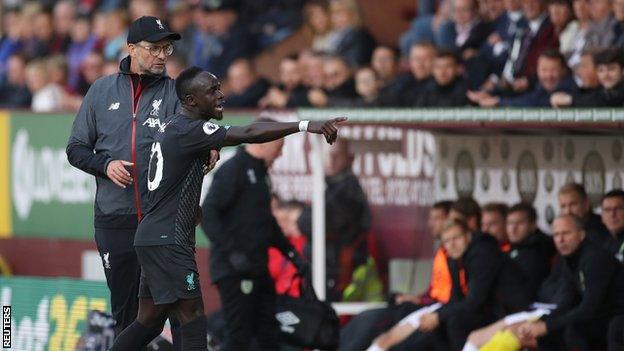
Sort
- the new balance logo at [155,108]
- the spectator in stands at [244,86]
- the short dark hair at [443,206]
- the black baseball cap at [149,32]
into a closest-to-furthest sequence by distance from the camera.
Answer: the black baseball cap at [149,32]
the new balance logo at [155,108]
the short dark hair at [443,206]
the spectator in stands at [244,86]

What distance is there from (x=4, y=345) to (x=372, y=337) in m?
3.95

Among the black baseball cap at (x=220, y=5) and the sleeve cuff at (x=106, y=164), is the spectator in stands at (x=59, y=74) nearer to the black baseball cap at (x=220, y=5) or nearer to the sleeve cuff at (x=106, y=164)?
the black baseball cap at (x=220, y=5)

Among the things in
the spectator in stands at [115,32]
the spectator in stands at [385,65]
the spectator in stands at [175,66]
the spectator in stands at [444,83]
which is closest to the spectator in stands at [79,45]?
the spectator in stands at [115,32]

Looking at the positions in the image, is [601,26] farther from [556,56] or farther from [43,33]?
[43,33]

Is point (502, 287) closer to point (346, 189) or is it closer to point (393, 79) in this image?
point (346, 189)

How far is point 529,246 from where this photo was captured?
13.0m

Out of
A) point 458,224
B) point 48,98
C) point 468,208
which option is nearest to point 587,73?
point 458,224

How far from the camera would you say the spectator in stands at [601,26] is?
1353cm

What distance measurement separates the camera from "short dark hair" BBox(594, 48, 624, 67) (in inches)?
487

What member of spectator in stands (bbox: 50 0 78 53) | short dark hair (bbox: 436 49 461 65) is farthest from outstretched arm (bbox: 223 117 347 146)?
spectator in stands (bbox: 50 0 78 53)

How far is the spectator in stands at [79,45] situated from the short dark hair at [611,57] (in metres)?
9.52

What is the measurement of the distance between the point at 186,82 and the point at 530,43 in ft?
18.1

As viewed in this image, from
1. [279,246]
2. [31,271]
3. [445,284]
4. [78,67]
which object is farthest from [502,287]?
[78,67]

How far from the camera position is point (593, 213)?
12.8 m
